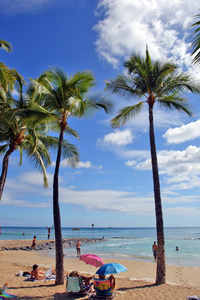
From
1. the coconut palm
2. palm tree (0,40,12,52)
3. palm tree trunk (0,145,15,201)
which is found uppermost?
palm tree (0,40,12,52)

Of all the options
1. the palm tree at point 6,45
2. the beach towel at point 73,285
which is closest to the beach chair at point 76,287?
the beach towel at point 73,285

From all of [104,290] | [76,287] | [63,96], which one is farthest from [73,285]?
[63,96]

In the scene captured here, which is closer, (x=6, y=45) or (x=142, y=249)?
(x=6, y=45)

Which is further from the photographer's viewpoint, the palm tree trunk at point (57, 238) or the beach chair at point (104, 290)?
the palm tree trunk at point (57, 238)

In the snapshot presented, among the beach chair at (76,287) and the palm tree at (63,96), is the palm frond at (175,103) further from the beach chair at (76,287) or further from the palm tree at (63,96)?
the beach chair at (76,287)

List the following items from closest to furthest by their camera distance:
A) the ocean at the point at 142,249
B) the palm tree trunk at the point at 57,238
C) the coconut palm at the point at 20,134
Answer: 1. the palm tree trunk at the point at 57,238
2. the coconut palm at the point at 20,134
3. the ocean at the point at 142,249

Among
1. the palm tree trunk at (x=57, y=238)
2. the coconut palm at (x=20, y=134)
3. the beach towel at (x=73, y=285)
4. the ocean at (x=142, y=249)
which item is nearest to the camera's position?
the beach towel at (x=73, y=285)

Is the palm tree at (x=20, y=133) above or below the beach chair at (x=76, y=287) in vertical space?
above

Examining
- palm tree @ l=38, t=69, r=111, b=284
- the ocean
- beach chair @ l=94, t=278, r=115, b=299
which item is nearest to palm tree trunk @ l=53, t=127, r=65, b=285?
palm tree @ l=38, t=69, r=111, b=284

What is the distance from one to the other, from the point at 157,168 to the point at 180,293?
4537 mm

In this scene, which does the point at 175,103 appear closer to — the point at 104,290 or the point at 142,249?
the point at 104,290

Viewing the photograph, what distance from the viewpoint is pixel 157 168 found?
988cm

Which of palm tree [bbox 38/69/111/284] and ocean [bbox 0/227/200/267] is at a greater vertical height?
palm tree [bbox 38/69/111/284]

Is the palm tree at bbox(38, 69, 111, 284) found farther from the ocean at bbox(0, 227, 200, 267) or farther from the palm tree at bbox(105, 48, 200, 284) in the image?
the ocean at bbox(0, 227, 200, 267)
